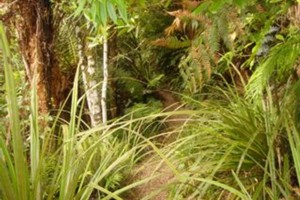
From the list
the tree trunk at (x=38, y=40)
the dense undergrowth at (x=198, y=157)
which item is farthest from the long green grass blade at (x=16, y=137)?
the tree trunk at (x=38, y=40)

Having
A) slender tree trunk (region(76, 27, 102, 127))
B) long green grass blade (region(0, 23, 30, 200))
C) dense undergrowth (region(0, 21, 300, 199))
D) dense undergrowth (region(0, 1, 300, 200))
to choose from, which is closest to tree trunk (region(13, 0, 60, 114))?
slender tree trunk (region(76, 27, 102, 127))

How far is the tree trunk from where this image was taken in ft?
12.0

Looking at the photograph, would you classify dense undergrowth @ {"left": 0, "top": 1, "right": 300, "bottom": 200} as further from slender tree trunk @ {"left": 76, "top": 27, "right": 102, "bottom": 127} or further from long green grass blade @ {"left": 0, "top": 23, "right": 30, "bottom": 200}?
slender tree trunk @ {"left": 76, "top": 27, "right": 102, "bottom": 127}

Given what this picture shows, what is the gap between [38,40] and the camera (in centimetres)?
371

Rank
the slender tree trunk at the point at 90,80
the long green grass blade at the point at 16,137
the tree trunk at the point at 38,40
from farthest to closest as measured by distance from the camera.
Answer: the slender tree trunk at the point at 90,80 < the tree trunk at the point at 38,40 < the long green grass blade at the point at 16,137

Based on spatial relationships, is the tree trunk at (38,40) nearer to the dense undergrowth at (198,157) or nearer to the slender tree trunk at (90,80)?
the slender tree trunk at (90,80)

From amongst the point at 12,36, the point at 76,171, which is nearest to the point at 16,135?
the point at 76,171

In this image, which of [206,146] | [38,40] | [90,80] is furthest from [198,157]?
[90,80]

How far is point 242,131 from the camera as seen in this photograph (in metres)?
2.17

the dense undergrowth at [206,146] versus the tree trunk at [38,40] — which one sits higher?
the tree trunk at [38,40]

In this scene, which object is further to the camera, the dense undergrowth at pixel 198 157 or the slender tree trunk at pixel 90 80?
the slender tree trunk at pixel 90 80

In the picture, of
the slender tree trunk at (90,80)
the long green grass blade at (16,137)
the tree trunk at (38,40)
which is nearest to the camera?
the long green grass blade at (16,137)

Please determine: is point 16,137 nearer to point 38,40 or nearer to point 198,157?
point 198,157

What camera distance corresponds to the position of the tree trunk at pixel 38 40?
365 cm
